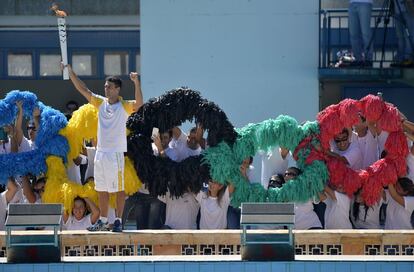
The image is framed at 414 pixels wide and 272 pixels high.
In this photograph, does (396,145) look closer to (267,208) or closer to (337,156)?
(337,156)

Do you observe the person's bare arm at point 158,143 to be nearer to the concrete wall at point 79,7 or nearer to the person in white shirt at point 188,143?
the person in white shirt at point 188,143

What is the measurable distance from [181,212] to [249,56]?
3.90 metres

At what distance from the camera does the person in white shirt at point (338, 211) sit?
14.4m

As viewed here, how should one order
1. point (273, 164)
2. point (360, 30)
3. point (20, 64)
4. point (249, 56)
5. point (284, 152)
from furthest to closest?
point (20, 64)
point (249, 56)
point (360, 30)
point (273, 164)
point (284, 152)

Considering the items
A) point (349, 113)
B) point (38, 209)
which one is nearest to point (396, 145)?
point (349, 113)

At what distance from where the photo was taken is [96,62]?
21828 mm

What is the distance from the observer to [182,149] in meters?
15.0

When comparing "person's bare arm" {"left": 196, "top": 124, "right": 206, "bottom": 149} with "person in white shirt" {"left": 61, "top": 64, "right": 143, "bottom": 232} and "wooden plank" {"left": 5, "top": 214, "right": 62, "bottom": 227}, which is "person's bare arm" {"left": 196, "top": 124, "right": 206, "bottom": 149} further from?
"wooden plank" {"left": 5, "top": 214, "right": 62, "bottom": 227}

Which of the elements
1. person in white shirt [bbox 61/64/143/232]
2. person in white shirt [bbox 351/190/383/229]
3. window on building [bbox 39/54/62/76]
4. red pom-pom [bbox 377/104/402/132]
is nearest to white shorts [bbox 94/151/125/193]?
person in white shirt [bbox 61/64/143/232]

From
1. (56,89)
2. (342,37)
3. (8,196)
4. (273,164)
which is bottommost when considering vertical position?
(8,196)

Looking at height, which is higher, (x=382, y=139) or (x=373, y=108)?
(x=373, y=108)

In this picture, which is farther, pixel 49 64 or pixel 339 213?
pixel 49 64

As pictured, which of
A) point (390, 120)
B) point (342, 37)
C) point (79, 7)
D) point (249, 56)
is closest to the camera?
point (390, 120)

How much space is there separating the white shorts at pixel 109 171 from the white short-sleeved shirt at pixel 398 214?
271 centimetres
